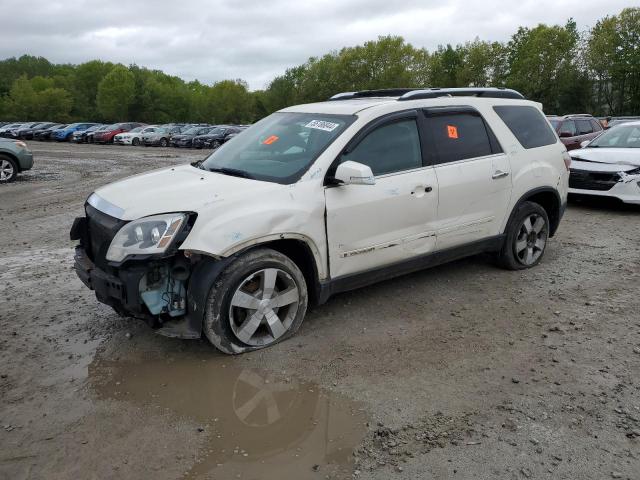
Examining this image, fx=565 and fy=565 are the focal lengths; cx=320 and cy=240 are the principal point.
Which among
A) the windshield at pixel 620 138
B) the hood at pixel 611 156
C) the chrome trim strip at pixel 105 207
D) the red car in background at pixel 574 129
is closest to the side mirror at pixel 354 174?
the chrome trim strip at pixel 105 207

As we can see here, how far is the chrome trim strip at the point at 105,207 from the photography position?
391 cm

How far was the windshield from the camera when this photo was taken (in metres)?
9.72

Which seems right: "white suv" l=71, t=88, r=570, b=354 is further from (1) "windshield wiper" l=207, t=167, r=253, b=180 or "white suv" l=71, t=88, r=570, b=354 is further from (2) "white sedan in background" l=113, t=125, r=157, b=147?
(2) "white sedan in background" l=113, t=125, r=157, b=147

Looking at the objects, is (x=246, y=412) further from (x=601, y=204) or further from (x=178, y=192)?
(x=601, y=204)

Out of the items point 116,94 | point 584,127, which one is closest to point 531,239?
point 584,127

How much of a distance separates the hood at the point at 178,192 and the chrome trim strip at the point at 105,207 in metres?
0.01

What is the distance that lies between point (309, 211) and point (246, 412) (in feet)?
4.89

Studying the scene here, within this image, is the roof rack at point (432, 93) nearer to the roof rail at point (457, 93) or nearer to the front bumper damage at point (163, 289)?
the roof rail at point (457, 93)

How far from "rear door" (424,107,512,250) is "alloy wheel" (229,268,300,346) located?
157cm

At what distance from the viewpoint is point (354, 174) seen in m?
4.06

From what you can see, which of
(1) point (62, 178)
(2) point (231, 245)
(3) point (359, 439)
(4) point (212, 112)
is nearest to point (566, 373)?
(3) point (359, 439)

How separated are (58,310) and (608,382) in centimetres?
438

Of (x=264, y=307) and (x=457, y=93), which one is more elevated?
(x=457, y=93)

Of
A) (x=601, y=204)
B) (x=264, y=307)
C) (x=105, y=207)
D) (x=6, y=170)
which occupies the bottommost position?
(x=601, y=204)
